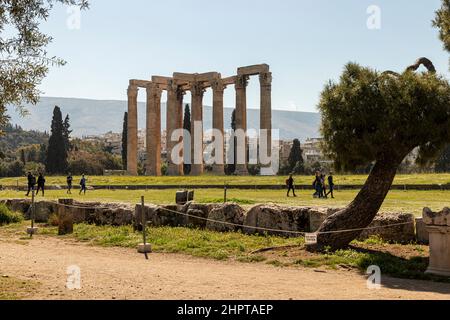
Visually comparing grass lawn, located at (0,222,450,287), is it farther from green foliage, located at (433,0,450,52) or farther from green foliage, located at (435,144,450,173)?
green foliage, located at (435,144,450,173)

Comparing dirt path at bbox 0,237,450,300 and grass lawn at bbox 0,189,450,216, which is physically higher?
grass lawn at bbox 0,189,450,216

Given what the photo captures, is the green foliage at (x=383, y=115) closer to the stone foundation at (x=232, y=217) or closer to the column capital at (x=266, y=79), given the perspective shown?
→ the stone foundation at (x=232, y=217)

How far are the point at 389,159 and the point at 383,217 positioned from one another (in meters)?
2.28

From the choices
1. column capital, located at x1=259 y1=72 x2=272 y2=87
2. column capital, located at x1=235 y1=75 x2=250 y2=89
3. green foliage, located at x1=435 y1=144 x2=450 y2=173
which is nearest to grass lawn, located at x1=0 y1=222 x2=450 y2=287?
column capital, located at x1=259 y1=72 x2=272 y2=87

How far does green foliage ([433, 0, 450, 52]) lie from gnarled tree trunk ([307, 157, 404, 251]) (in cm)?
319

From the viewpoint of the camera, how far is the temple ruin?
62441 millimetres

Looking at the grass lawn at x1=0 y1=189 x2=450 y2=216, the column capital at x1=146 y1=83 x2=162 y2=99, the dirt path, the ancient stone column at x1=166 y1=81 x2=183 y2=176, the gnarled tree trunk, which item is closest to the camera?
the dirt path

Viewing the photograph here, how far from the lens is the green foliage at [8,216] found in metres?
22.9

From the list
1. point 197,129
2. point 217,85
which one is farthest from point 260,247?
point 217,85

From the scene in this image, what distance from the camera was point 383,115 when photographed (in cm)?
1311

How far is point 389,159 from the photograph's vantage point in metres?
13.9

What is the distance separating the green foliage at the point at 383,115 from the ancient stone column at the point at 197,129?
5215 cm

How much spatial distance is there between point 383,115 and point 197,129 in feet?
177

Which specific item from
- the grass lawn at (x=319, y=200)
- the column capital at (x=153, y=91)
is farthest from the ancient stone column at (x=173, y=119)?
the grass lawn at (x=319, y=200)
